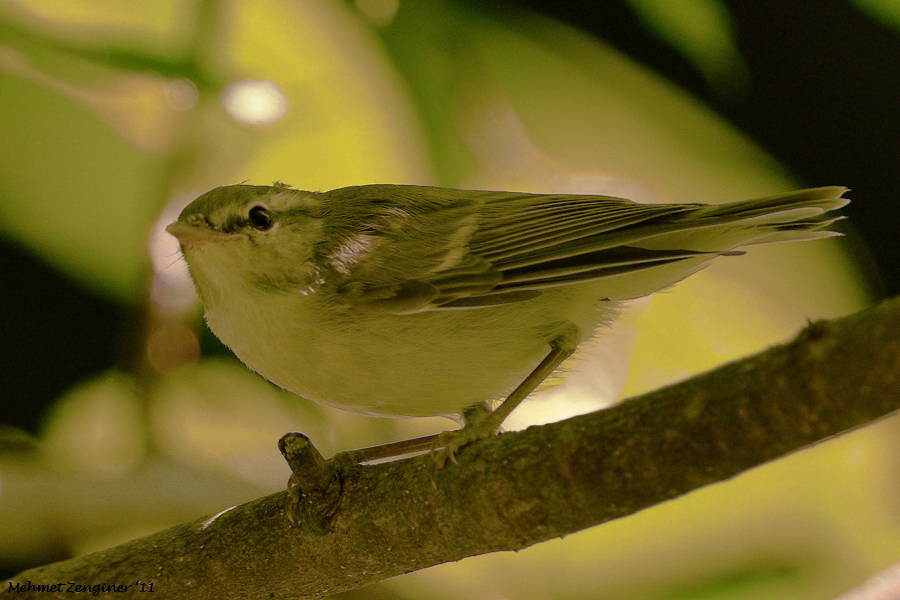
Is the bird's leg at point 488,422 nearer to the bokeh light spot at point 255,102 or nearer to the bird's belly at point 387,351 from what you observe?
the bird's belly at point 387,351

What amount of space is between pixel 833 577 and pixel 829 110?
1.97m

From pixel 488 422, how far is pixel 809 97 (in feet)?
7.49

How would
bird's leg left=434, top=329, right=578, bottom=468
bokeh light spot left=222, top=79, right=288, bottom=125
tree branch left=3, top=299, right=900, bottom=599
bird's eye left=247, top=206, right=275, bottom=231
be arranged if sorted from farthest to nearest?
bokeh light spot left=222, top=79, right=288, bottom=125 → bird's eye left=247, top=206, right=275, bottom=231 → bird's leg left=434, top=329, right=578, bottom=468 → tree branch left=3, top=299, right=900, bottom=599

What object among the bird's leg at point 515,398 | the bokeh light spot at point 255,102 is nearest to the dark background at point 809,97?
the bokeh light spot at point 255,102

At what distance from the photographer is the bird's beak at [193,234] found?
5.52ft


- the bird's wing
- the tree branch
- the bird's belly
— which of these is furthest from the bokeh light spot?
the tree branch

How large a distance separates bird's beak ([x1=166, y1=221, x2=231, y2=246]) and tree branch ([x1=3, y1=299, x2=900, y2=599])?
2.17 feet

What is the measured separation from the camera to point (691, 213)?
1708mm

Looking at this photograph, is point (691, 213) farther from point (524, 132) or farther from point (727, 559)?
point (727, 559)

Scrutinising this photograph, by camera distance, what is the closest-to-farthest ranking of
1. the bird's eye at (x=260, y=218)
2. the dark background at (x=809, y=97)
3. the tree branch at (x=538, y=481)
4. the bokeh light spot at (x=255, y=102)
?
the tree branch at (x=538, y=481)
the bird's eye at (x=260, y=218)
the dark background at (x=809, y=97)
the bokeh light spot at (x=255, y=102)

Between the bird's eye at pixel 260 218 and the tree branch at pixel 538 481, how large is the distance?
0.67 metres

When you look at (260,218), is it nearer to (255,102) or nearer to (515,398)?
(515,398)

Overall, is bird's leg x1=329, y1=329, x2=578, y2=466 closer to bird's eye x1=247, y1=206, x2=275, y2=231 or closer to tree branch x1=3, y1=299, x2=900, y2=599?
tree branch x1=3, y1=299, x2=900, y2=599

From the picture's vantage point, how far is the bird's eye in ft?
5.91
